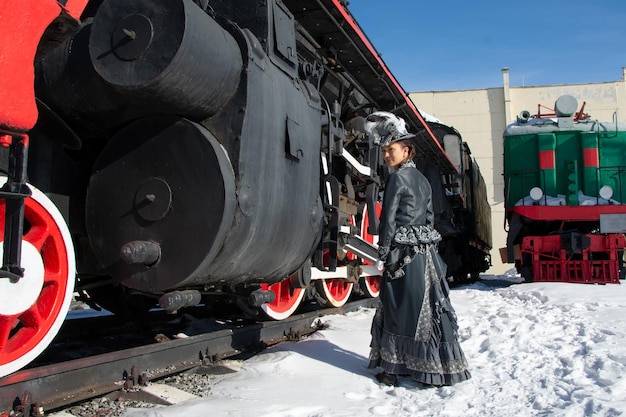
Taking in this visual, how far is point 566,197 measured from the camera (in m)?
9.38

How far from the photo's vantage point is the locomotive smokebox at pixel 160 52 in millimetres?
2447

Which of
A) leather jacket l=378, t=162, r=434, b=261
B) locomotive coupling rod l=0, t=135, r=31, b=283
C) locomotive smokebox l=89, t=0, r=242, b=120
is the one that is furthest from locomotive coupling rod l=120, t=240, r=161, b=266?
leather jacket l=378, t=162, r=434, b=261

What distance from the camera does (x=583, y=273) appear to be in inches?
351

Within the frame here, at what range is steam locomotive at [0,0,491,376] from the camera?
2.44 m

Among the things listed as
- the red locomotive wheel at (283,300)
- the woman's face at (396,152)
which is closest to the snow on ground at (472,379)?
the red locomotive wheel at (283,300)

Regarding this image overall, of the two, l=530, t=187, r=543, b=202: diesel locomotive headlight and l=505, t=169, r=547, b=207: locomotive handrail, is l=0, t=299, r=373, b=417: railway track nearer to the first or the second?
l=530, t=187, r=543, b=202: diesel locomotive headlight

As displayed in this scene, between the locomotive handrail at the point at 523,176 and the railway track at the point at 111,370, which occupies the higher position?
the locomotive handrail at the point at 523,176

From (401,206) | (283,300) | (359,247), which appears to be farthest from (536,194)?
(401,206)

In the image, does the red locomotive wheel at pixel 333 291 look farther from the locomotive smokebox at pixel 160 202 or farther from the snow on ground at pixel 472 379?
the locomotive smokebox at pixel 160 202

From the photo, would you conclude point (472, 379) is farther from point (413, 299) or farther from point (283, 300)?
point (283, 300)

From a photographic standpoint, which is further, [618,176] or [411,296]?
[618,176]

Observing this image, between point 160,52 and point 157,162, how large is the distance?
55 centimetres

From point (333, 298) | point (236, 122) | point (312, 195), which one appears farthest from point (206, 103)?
point (333, 298)

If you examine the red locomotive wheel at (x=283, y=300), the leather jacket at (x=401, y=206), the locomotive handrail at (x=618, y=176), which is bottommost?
the red locomotive wheel at (x=283, y=300)
